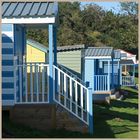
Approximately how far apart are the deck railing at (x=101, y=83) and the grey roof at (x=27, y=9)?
13285 mm

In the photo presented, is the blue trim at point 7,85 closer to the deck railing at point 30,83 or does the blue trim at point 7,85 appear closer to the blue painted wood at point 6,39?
the deck railing at point 30,83

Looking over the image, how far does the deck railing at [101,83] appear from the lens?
88.7 ft

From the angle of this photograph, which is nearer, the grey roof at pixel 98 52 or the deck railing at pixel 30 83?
the deck railing at pixel 30 83

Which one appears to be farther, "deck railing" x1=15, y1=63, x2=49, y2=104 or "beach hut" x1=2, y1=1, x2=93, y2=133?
"deck railing" x1=15, y1=63, x2=49, y2=104

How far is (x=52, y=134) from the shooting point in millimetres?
12305

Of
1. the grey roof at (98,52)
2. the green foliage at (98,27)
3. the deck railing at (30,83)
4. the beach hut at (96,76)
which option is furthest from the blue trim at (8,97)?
the green foliage at (98,27)

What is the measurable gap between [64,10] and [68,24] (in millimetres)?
3374

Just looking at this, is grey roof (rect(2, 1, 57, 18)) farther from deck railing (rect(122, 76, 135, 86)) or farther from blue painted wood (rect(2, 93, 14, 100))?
deck railing (rect(122, 76, 135, 86))

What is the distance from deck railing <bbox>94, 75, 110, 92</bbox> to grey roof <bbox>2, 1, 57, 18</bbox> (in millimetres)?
13285

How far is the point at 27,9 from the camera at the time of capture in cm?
1356

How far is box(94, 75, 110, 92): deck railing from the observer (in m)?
27.0

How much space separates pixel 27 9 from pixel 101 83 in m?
14.5

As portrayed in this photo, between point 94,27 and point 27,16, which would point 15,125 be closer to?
point 27,16

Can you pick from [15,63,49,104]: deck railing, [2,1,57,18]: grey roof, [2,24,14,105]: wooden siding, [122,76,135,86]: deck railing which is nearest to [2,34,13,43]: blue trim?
[2,24,14,105]: wooden siding
